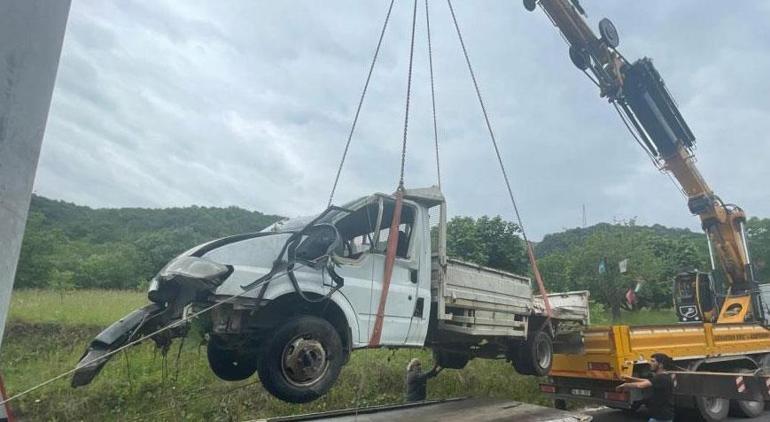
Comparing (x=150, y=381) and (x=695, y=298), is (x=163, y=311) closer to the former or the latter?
(x=150, y=381)

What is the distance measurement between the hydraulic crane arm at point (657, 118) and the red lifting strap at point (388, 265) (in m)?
5.59

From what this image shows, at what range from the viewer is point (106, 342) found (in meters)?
3.84

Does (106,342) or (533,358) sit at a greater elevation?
(106,342)

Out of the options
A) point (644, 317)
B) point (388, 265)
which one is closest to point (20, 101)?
point (388, 265)

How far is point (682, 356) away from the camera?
804 centimetres

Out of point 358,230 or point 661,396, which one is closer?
point 358,230

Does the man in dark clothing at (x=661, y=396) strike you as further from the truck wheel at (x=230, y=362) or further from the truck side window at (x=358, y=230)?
the truck wheel at (x=230, y=362)

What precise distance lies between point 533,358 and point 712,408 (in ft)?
13.2

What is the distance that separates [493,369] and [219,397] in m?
5.61

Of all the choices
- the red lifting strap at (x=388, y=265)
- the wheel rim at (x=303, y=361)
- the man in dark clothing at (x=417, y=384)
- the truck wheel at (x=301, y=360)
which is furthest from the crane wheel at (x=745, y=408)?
the wheel rim at (x=303, y=361)

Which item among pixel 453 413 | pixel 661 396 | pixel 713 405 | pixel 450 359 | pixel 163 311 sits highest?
pixel 163 311

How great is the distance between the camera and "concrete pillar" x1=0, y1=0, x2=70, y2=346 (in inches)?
74.3

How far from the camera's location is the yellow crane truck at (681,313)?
296 inches

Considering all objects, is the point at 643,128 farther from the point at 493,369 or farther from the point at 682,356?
the point at 493,369
